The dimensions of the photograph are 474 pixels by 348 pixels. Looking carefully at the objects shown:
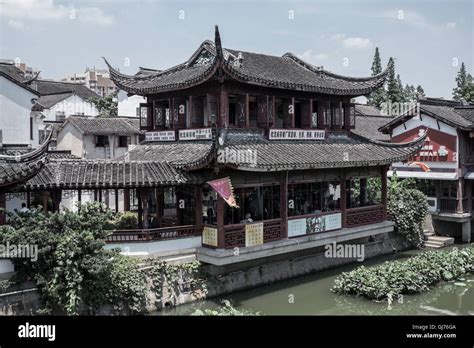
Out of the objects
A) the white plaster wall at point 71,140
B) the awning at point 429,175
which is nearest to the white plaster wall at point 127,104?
the white plaster wall at point 71,140

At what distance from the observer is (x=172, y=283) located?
1430 cm

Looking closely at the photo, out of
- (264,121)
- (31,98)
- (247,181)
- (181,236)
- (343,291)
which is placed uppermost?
(31,98)

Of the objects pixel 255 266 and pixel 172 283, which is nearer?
pixel 172 283

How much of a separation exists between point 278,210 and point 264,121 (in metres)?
3.10

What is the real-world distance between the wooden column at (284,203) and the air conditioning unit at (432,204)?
10.4 m

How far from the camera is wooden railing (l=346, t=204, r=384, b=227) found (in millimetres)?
18734

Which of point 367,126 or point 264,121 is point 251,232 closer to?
point 264,121

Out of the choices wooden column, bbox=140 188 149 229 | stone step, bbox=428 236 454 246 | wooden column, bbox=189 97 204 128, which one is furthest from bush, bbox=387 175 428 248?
wooden column, bbox=140 188 149 229

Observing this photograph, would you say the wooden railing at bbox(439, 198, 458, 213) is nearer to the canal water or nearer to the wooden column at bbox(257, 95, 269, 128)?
the canal water

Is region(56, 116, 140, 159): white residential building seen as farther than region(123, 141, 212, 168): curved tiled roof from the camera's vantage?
Yes

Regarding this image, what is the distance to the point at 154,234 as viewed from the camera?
1462 centimetres

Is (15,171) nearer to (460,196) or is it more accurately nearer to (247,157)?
(247,157)

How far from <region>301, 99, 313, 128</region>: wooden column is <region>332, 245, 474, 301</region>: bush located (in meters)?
5.67
